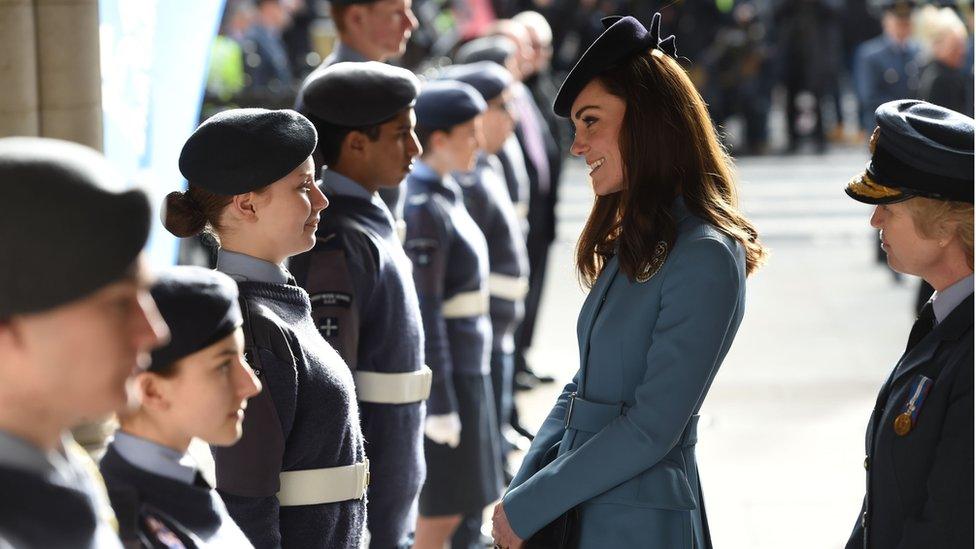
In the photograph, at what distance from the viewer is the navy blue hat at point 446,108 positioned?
5289mm

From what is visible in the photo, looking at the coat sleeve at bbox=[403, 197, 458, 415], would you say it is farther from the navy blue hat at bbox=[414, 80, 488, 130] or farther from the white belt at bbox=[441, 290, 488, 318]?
the navy blue hat at bbox=[414, 80, 488, 130]

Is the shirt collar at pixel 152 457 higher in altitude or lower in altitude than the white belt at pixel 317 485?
higher

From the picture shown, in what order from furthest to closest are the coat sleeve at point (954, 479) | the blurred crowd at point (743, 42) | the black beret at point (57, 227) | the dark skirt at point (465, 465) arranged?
1. the blurred crowd at point (743, 42)
2. the dark skirt at point (465, 465)
3. the coat sleeve at point (954, 479)
4. the black beret at point (57, 227)

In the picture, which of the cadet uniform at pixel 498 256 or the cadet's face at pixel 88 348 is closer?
the cadet's face at pixel 88 348

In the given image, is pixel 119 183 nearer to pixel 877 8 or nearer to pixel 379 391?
pixel 379 391

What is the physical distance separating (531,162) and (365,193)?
14.2 ft

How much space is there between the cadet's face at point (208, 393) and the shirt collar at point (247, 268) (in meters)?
0.74

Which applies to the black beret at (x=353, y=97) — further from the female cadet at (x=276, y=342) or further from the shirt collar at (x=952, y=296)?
the shirt collar at (x=952, y=296)

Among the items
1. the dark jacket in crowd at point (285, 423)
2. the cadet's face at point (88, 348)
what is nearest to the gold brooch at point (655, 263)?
the dark jacket in crowd at point (285, 423)

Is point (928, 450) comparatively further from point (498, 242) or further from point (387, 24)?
point (498, 242)

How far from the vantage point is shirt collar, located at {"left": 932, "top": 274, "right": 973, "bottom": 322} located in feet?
8.75

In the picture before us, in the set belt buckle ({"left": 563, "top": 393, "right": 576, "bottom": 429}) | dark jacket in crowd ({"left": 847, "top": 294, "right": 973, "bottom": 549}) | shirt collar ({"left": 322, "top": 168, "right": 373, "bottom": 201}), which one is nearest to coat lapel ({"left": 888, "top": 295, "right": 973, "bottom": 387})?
dark jacket in crowd ({"left": 847, "top": 294, "right": 973, "bottom": 549})

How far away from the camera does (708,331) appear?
8.99 ft

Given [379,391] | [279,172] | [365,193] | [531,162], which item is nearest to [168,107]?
[365,193]
